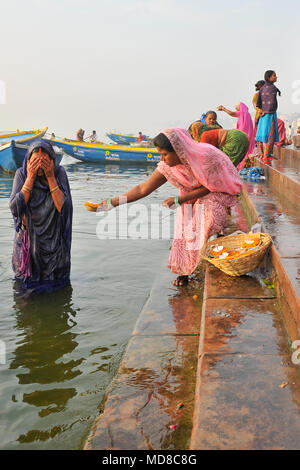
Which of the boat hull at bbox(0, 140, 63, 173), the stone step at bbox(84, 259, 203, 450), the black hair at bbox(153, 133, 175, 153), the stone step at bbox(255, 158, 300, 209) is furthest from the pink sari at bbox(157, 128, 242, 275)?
the boat hull at bbox(0, 140, 63, 173)

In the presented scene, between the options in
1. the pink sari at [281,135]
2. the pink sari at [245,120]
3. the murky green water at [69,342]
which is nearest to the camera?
the murky green water at [69,342]

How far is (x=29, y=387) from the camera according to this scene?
2.57 metres

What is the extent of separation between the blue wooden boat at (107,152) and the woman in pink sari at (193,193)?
2221 cm

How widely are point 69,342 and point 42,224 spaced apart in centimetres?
139

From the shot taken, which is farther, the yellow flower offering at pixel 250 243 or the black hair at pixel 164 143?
the yellow flower offering at pixel 250 243

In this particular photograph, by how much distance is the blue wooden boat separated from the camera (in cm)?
2567

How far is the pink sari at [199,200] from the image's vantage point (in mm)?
3594

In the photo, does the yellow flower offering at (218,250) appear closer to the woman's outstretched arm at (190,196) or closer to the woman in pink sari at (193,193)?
the woman in pink sari at (193,193)

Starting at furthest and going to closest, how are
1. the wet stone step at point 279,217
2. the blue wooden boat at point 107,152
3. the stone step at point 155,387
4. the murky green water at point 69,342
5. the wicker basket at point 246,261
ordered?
the blue wooden boat at point 107,152 → the wet stone step at point 279,217 → the wicker basket at point 246,261 → the murky green water at point 69,342 → the stone step at point 155,387

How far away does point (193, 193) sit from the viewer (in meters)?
3.65

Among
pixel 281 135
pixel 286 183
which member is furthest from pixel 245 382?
pixel 281 135

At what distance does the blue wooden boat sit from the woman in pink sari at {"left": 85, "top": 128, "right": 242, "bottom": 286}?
22213 millimetres

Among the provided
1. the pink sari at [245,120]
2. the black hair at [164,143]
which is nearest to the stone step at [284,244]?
the black hair at [164,143]

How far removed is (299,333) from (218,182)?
172 cm
